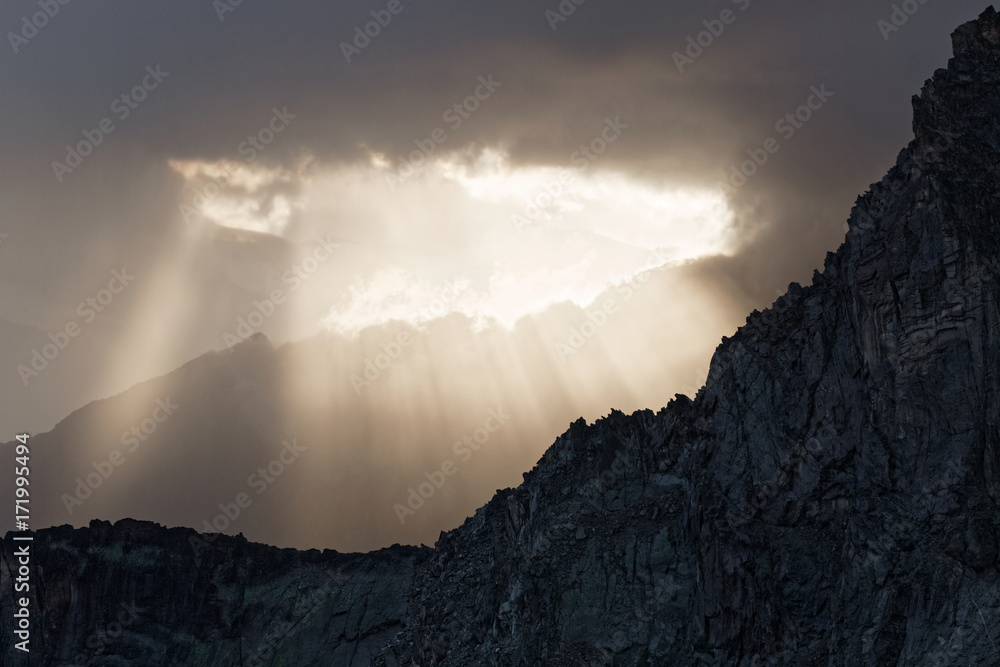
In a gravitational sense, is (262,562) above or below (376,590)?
above

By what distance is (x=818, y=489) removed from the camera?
262 feet

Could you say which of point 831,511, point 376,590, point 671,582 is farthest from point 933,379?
point 376,590

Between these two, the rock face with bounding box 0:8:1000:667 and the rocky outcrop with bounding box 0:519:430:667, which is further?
the rocky outcrop with bounding box 0:519:430:667

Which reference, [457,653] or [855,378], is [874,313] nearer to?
[855,378]

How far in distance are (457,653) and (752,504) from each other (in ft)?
109

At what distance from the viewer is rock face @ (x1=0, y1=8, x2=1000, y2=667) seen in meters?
71.1

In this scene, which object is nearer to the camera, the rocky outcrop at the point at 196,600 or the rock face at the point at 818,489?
the rock face at the point at 818,489

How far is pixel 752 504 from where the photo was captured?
8250cm

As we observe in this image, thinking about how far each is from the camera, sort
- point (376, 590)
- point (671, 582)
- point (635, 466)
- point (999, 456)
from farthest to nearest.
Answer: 1. point (376, 590)
2. point (635, 466)
3. point (671, 582)
4. point (999, 456)

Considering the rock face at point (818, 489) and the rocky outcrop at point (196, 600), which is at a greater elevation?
the rocky outcrop at point (196, 600)

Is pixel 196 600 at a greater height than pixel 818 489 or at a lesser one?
greater

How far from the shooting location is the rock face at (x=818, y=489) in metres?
71.1

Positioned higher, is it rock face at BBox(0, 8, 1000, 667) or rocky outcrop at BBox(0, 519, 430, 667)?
rocky outcrop at BBox(0, 519, 430, 667)

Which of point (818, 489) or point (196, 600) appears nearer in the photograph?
point (818, 489)
